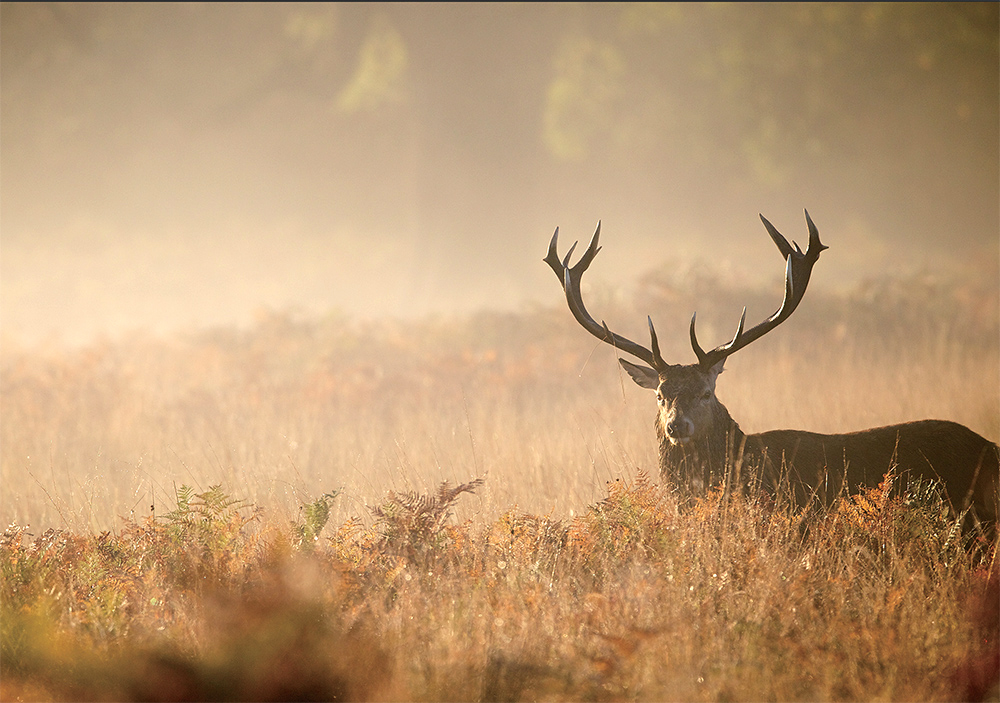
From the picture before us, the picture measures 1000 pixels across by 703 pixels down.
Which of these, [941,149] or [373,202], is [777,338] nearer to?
[941,149]

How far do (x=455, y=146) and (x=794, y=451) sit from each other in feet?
165

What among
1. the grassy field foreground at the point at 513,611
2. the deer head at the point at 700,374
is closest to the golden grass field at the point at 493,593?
the grassy field foreground at the point at 513,611

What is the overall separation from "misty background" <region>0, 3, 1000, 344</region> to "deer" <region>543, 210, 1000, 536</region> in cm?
1570

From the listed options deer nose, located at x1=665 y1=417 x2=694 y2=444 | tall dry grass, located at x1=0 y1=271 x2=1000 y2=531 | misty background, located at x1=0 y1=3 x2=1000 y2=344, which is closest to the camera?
deer nose, located at x1=665 y1=417 x2=694 y2=444

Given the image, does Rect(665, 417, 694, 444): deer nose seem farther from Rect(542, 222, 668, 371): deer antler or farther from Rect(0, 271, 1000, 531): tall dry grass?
Rect(0, 271, 1000, 531): tall dry grass

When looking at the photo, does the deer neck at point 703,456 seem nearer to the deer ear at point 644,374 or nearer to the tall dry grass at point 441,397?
the deer ear at point 644,374

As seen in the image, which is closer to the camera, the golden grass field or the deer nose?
the golden grass field

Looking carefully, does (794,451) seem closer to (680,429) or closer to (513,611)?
(680,429)

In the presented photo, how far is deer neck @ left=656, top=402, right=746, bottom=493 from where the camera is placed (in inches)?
189

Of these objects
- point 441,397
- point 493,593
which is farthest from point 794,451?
point 441,397

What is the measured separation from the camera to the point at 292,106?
52.2 metres

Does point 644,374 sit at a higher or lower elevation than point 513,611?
higher

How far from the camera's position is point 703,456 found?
486cm

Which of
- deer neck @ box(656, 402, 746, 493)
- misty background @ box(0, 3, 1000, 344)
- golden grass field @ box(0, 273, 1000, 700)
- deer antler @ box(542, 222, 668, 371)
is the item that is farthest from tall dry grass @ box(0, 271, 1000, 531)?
misty background @ box(0, 3, 1000, 344)
